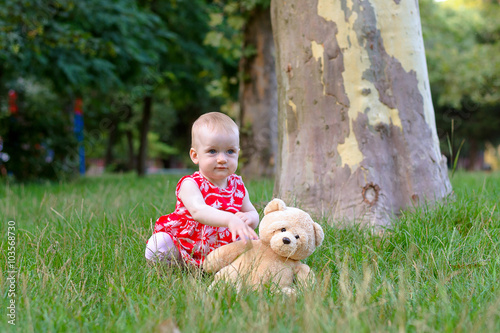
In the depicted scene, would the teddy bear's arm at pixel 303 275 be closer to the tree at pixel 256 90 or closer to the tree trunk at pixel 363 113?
the tree trunk at pixel 363 113

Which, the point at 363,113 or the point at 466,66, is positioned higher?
the point at 466,66

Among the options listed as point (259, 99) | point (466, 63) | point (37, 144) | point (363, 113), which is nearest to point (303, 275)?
point (363, 113)

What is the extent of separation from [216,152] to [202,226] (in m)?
0.47

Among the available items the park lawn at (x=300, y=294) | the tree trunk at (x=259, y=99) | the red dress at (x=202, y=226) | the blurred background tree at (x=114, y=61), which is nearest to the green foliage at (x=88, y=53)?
the blurred background tree at (x=114, y=61)

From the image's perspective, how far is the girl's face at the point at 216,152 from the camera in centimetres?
260

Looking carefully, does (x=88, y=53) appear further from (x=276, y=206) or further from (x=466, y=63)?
(x=466, y=63)

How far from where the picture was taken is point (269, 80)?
9.38 meters

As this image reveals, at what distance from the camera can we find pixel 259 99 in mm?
9367

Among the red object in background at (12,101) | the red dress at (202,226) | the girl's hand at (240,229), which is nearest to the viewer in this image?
the girl's hand at (240,229)

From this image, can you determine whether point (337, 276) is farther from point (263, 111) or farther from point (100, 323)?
point (263, 111)

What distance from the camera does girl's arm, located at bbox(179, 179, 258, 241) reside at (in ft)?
7.42

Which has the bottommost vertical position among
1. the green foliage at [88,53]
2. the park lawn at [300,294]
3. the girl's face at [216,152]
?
the park lawn at [300,294]

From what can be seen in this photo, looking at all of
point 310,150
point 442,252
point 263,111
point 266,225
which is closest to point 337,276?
point 266,225

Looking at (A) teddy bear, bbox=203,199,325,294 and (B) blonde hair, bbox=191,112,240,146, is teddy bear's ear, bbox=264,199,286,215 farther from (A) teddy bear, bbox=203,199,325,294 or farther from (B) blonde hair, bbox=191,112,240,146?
(B) blonde hair, bbox=191,112,240,146
